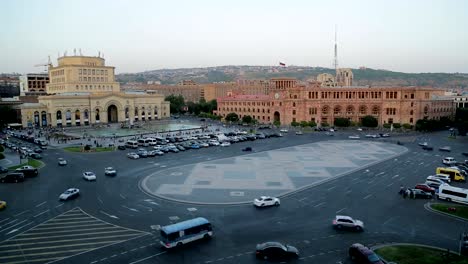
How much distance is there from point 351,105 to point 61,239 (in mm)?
87072

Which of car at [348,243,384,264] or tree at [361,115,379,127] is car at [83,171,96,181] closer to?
car at [348,243,384,264]

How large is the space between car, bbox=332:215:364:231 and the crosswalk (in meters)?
13.4

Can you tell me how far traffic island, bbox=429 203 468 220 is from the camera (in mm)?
29156

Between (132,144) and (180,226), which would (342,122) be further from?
(180,226)

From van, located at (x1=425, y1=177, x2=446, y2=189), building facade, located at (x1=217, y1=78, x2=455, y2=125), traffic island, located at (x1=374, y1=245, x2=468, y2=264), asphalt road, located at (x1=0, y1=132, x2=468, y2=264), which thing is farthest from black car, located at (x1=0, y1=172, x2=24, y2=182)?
building facade, located at (x1=217, y1=78, x2=455, y2=125)

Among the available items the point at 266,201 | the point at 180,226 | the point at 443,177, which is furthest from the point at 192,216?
the point at 443,177

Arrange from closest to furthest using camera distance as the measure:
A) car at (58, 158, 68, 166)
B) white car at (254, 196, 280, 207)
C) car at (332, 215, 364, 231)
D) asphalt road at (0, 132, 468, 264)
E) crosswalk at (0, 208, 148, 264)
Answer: crosswalk at (0, 208, 148, 264) < asphalt road at (0, 132, 468, 264) < car at (332, 215, 364, 231) < white car at (254, 196, 280, 207) < car at (58, 158, 68, 166)

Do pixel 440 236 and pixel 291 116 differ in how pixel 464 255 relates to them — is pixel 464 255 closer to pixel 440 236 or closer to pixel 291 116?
pixel 440 236

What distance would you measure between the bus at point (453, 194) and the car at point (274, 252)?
18.5 m

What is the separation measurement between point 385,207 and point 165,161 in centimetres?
2938

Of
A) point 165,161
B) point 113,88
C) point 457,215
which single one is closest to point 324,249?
point 457,215

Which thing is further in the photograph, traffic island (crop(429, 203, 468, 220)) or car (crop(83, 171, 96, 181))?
car (crop(83, 171, 96, 181))

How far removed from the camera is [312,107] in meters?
101

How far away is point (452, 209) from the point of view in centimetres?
2991
